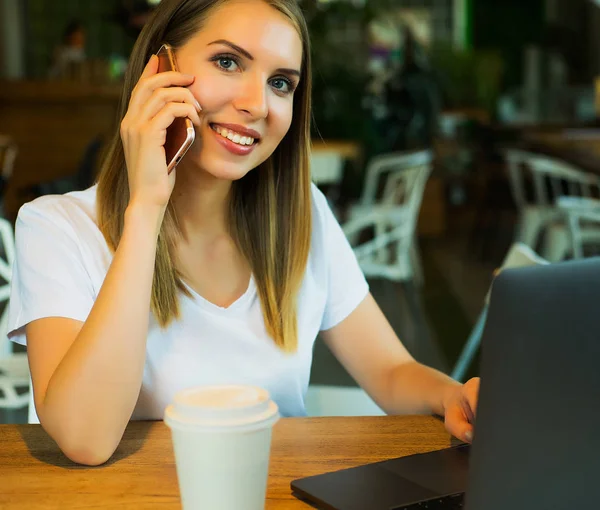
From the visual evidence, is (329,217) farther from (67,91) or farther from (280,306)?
(67,91)

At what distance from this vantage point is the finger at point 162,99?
44.6 inches

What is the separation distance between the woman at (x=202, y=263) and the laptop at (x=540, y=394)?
0.43 m

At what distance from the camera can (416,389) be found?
1.26 metres

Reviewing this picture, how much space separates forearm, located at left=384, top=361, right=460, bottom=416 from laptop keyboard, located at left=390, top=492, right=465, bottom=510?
346mm

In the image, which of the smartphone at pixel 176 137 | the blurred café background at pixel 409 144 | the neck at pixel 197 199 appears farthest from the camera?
the blurred café background at pixel 409 144

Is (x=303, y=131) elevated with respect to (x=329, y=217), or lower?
elevated

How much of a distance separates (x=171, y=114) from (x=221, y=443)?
1.99 ft

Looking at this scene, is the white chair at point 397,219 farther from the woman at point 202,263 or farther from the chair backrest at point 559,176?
the woman at point 202,263

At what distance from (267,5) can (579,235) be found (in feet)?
9.28

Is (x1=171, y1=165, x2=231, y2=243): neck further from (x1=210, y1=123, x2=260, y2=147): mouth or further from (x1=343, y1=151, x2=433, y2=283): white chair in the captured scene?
(x1=343, y1=151, x2=433, y2=283): white chair

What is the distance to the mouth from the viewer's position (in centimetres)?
127

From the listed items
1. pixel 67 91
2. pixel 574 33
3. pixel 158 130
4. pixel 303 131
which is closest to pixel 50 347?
pixel 158 130

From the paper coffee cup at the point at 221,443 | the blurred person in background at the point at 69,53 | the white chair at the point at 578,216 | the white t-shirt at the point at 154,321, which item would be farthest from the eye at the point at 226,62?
the blurred person in background at the point at 69,53

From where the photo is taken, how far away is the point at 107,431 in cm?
95
